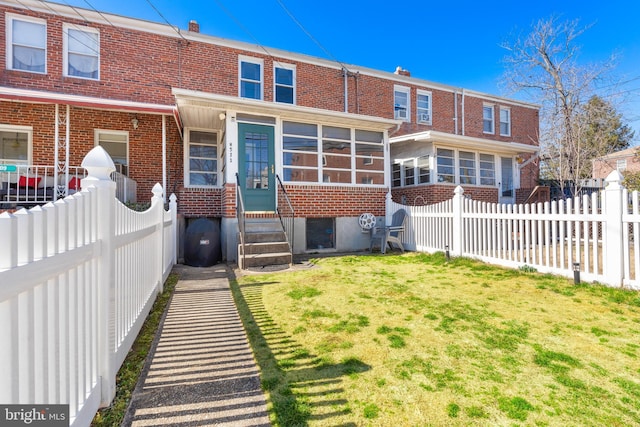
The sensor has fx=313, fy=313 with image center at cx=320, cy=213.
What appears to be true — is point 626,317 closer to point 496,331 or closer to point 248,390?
point 496,331

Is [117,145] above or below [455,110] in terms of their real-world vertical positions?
below

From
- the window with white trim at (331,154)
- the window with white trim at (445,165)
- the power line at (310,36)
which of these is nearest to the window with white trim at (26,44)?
the power line at (310,36)

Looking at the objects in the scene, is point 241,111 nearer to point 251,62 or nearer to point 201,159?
point 201,159

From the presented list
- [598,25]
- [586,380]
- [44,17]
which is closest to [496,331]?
[586,380]

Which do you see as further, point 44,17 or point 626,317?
point 44,17

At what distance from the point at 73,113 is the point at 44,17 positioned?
3.22 meters

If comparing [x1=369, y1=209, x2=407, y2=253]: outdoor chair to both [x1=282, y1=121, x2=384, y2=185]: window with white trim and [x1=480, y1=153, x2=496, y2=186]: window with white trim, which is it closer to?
[x1=282, y1=121, x2=384, y2=185]: window with white trim

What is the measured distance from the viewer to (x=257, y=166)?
8.55 metres

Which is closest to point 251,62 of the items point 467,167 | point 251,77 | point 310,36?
point 251,77

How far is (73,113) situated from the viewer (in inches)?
356

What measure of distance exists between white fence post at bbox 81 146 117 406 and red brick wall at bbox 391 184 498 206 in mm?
10524

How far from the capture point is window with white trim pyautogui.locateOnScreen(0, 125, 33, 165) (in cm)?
881

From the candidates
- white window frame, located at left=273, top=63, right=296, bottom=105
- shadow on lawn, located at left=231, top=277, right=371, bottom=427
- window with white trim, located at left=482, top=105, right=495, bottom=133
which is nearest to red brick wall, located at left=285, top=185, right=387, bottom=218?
white window frame, located at left=273, top=63, right=296, bottom=105

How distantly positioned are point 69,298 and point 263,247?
5.33 m
